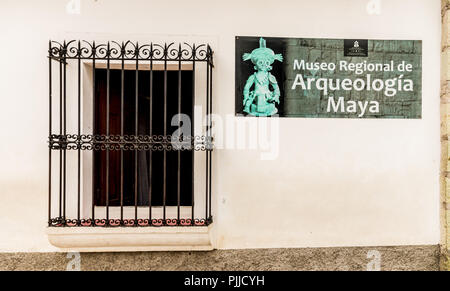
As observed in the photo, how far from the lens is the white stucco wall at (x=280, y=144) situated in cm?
417

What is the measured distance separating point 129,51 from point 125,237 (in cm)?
189

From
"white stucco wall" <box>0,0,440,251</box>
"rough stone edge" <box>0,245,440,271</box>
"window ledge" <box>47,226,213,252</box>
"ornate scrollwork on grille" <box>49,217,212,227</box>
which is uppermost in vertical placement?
"white stucco wall" <box>0,0,440,251</box>

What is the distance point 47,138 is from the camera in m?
4.16

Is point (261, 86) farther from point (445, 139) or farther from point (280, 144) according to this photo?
point (445, 139)

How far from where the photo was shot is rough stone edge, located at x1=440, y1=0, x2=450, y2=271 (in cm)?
428

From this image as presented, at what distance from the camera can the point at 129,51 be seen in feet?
13.1

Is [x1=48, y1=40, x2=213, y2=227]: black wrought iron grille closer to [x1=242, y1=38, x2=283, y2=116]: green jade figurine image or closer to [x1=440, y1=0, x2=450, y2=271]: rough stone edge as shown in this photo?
[x1=242, y1=38, x2=283, y2=116]: green jade figurine image

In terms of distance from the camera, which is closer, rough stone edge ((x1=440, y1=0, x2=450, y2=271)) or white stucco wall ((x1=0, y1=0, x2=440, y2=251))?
white stucco wall ((x1=0, y1=0, x2=440, y2=251))

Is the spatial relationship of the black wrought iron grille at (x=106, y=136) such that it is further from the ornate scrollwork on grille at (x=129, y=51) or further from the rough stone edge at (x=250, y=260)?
the rough stone edge at (x=250, y=260)

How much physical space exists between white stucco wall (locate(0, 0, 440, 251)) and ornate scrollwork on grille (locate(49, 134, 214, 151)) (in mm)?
340

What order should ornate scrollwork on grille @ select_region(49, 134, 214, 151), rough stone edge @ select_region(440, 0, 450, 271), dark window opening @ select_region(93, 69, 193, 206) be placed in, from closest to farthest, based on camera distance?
1. ornate scrollwork on grille @ select_region(49, 134, 214, 151)
2. rough stone edge @ select_region(440, 0, 450, 271)
3. dark window opening @ select_region(93, 69, 193, 206)

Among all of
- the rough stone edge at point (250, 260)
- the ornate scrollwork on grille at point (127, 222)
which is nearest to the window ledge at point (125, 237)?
the ornate scrollwork on grille at point (127, 222)

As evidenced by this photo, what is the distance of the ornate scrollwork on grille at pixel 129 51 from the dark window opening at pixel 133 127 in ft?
1.04

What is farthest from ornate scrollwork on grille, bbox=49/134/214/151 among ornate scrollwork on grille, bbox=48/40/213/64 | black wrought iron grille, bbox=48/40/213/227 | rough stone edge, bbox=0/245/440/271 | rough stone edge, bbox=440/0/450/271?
rough stone edge, bbox=440/0/450/271
